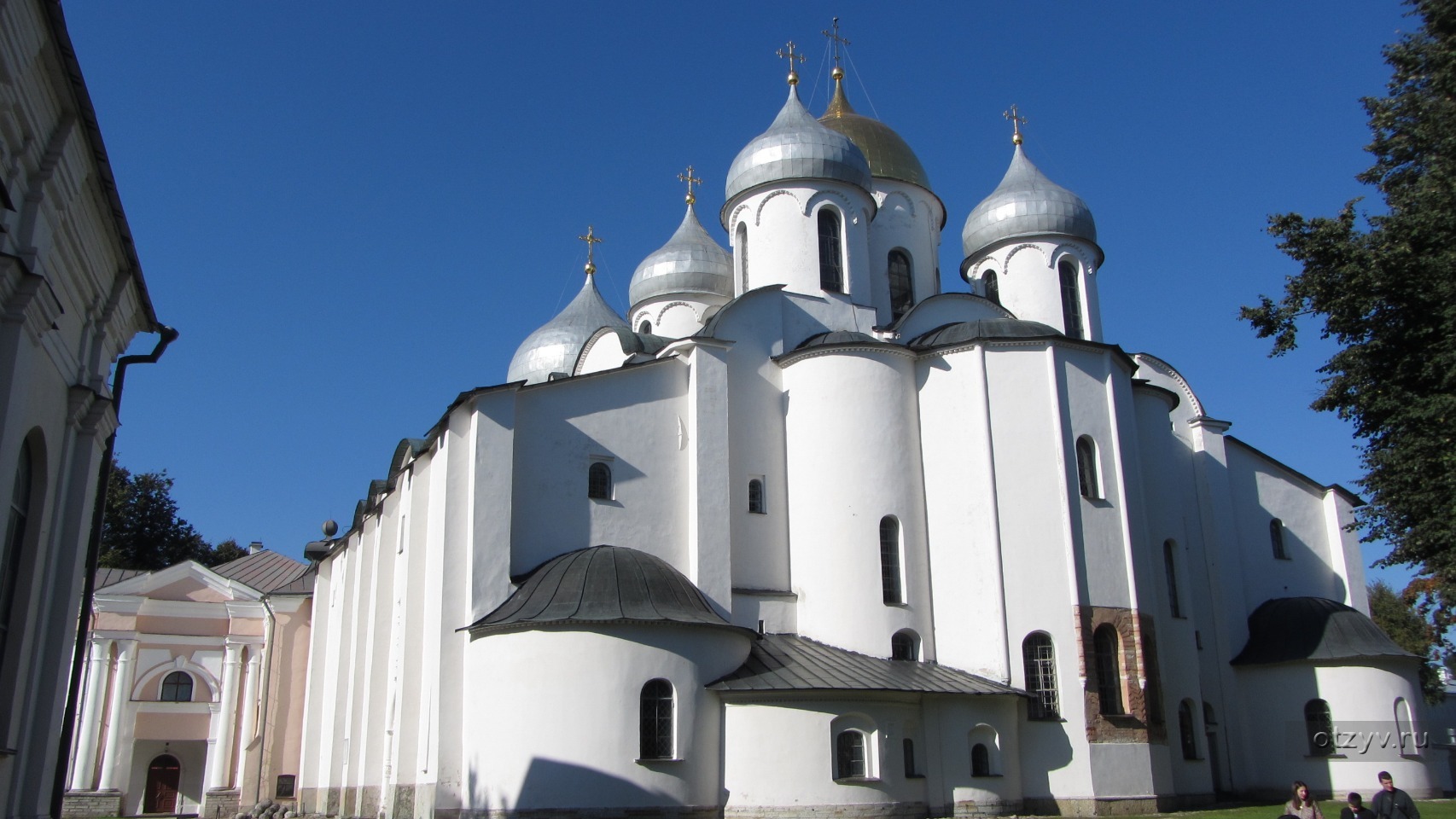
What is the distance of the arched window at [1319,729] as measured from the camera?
21859mm

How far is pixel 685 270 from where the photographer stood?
2888 cm

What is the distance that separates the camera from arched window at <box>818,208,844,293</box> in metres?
23.4

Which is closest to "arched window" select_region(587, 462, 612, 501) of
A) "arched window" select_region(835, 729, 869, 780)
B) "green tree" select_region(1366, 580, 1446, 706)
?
"arched window" select_region(835, 729, 869, 780)

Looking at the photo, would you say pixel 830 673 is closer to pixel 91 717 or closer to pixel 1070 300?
pixel 1070 300

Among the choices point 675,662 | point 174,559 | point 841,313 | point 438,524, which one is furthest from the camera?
point 174,559

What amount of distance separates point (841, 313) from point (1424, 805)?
12.9m

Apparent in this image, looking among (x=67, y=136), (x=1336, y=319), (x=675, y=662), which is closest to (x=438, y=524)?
(x=675, y=662)

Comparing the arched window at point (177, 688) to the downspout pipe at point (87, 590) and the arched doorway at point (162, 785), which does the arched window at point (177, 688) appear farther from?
the downspout pipe at point (87, 590)

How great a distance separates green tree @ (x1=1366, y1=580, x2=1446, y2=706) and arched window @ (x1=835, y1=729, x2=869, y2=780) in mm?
23500

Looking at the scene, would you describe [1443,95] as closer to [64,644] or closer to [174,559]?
[64,644]

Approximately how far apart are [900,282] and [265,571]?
21.5 metres

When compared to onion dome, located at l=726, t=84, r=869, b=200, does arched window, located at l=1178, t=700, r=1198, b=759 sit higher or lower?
lower

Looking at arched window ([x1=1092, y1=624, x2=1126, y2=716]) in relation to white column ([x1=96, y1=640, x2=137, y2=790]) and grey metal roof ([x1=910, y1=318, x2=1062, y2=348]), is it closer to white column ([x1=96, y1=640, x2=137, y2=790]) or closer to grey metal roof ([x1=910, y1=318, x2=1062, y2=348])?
grey metal roof ([x1=910, y1=318, x2=1062, y2=348])

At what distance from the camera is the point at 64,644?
9188mm
